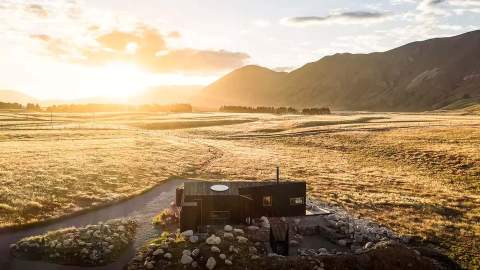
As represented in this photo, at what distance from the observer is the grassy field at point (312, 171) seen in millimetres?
42156

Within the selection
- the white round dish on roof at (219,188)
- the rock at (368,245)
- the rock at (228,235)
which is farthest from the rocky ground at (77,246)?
the rock at (368,245)

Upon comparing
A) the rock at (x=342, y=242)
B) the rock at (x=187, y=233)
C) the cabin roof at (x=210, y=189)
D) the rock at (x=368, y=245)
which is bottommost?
the rock at (x=342, y=242)

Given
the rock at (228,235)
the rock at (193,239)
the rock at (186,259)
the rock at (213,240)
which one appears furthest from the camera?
the rock at (228,235)

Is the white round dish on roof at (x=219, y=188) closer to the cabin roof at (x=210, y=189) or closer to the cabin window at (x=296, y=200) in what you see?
the cabin roof at (x=210, y=189)

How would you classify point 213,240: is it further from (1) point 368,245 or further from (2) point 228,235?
(1) point 368,245

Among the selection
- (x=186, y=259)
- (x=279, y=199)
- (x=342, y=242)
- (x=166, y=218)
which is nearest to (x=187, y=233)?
(x=186, y=259)

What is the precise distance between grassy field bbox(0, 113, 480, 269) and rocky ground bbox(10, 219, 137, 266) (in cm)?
571

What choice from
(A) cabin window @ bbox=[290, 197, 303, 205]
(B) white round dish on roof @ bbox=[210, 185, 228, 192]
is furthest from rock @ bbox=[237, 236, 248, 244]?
(A) cabin window @ bbox=[290, 197, 303, 205]

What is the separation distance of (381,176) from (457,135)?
41663 millimetres

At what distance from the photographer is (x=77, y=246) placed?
3266 centimetres

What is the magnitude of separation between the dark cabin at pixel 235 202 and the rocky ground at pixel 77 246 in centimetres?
612

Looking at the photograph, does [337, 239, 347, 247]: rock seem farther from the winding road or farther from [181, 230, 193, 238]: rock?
the winding road

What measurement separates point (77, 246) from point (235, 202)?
47.1 ft

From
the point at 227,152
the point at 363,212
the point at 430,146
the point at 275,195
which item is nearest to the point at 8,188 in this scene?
the point at 275,195
